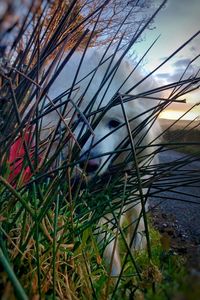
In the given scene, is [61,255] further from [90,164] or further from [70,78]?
[70,78]

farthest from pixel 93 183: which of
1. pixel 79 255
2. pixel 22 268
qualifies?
pixel 22 268

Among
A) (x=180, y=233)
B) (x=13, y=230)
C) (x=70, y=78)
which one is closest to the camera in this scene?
(x=13, y=230)

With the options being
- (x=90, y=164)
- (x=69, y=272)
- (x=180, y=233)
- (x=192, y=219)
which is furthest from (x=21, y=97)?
(x=192, y=219)

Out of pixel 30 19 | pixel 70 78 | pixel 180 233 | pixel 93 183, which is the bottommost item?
pixel 180 233

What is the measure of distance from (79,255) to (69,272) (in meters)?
0.05

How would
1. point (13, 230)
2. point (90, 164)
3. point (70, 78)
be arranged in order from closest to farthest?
point (13, 230) → point (90, 164) → point (70, 78)

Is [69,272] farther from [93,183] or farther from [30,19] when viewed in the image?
[30,19]

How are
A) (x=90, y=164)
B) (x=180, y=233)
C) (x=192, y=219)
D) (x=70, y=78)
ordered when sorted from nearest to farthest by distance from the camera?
(x=90, y=164) → (x=70, y=78) → (x=180, y=233) → (x=192, y=219)

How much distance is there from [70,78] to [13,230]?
5.17 ft

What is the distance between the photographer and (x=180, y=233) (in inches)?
119

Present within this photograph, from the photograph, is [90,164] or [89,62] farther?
[89,62]

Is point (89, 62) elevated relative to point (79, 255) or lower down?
A: elevated

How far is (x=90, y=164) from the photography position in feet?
6.23

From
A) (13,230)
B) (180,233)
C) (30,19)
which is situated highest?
(30,19)
